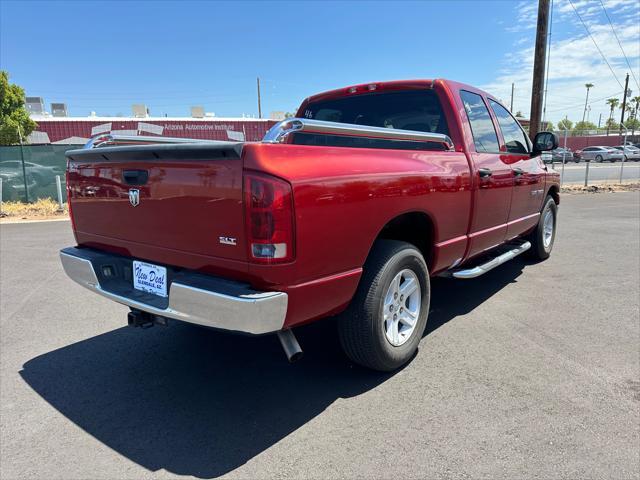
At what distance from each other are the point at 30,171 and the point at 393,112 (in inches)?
593

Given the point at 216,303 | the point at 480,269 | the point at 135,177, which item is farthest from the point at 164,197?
the point at 480,269

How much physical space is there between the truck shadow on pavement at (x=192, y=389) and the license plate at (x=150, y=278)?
756mm

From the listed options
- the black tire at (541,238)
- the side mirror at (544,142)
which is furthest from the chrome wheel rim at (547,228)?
the side mirror at (544,142)

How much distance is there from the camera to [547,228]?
654 centimetres

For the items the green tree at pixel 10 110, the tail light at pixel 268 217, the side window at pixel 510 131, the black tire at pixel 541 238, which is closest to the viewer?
the tail light at pixel 268 217

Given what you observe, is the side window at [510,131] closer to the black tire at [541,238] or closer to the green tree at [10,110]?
the black tire at [541,238]

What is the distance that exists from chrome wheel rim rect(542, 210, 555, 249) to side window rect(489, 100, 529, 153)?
1370mm

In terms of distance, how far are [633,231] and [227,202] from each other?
9102mm

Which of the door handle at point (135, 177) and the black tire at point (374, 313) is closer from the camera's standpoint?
the door handle at point (135, 177)

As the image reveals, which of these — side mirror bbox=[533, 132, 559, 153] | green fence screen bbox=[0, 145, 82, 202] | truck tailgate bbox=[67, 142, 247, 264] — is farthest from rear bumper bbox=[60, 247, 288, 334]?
green fence screen bbox=[0, 145, 82, 202]

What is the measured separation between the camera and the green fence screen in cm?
1480

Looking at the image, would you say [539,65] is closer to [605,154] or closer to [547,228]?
[547,228]

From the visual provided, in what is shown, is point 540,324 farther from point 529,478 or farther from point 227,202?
point 227,202

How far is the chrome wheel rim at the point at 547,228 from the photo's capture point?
6.32 m
